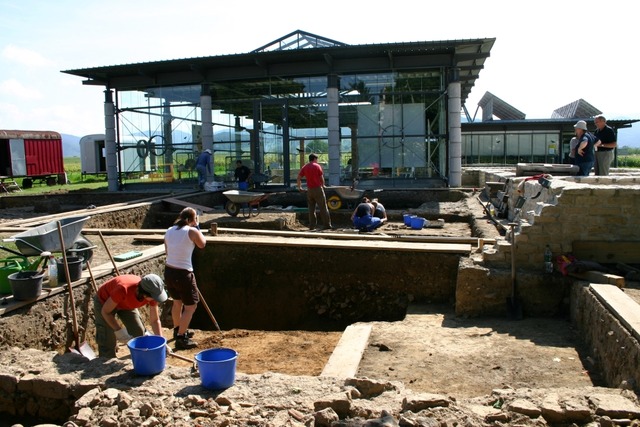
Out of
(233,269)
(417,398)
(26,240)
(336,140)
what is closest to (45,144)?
(336,140)

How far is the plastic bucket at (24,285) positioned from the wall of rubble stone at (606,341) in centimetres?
588

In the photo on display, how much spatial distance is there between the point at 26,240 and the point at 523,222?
21.8 ft

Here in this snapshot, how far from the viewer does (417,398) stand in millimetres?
4160

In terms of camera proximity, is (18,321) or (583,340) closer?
Result: (18,321)

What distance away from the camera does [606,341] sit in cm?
568

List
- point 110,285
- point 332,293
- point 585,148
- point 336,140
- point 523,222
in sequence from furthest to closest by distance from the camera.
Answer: point 336,140, point 585,148, point 332,293, point 523,222, point 110,285

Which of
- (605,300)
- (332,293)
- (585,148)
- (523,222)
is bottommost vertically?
(332,293)

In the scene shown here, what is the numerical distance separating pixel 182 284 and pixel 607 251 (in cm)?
569

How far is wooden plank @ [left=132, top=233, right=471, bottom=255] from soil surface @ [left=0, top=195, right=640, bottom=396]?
995 millimetres

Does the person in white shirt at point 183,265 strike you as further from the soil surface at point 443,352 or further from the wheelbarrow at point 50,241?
the wheelbarrow at point 50,241

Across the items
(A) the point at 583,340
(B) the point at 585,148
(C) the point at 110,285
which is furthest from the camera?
(B) the point at 585,148

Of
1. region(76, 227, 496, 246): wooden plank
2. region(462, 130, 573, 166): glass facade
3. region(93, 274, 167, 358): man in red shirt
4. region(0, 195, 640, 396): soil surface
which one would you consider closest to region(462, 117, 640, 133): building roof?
region(462, 130, 573, 166): glass facade

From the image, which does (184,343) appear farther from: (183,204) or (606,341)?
(183,204)

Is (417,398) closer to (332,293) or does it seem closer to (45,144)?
(332,293)
